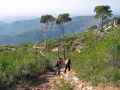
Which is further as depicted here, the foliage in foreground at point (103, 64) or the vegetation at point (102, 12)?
the vegetation at point (102, 12)

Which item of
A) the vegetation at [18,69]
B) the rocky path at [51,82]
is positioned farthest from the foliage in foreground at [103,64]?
the vegetation at [18,69]

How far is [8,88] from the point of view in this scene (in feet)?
85.9

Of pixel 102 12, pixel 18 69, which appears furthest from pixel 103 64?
pixel 102 12

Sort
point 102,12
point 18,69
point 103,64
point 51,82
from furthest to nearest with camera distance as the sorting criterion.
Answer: point 102,12
point 18,69
point 51,82
point 103,64

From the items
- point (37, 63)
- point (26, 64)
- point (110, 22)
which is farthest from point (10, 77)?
point (110, 22)

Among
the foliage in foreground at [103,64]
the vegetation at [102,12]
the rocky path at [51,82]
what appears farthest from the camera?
the vegetation at [102,12]

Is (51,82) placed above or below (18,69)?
below

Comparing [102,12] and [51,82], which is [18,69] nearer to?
[51,82]

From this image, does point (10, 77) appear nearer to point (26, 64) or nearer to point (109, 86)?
point (26, 64)

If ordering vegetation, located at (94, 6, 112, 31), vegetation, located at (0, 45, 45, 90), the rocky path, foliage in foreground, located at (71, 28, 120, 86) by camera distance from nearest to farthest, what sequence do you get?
1. foliage in foreground, located at (71, 28, 120, 86)
2. the rocky path
3. vegetation, located at (0, 45, 45, 90)
4. vegetation, located at (94, 6, 112, 31)

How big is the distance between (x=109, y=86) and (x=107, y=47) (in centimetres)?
249

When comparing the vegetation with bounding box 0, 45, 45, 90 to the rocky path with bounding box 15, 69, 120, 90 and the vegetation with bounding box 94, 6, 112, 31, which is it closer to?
the rocky path with bounding box 15, 69, 120, 90

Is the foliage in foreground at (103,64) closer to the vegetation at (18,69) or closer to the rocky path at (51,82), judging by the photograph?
the rocky path at (51,82)

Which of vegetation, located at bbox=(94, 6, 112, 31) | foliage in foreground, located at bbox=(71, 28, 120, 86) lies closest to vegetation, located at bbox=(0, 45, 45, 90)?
foliage in foreground, located at bbox=(71, 28, 120, 86)
